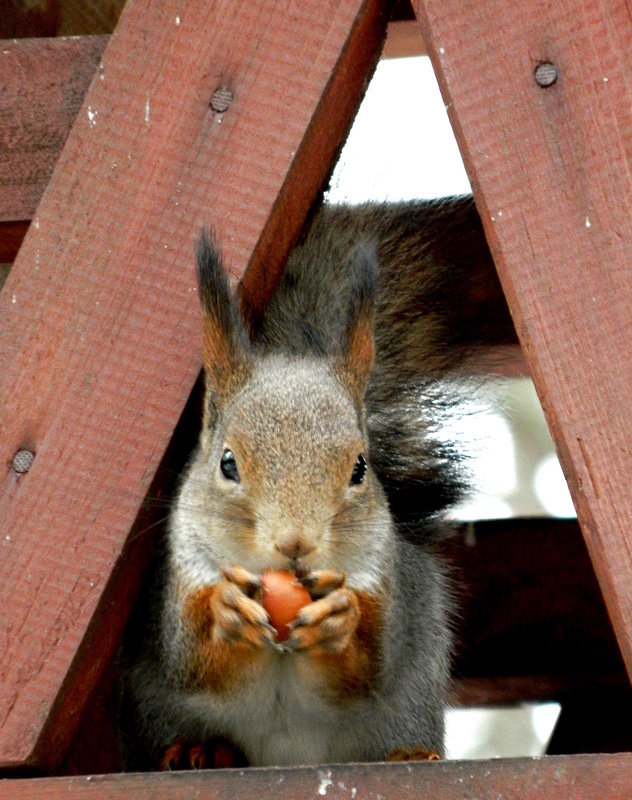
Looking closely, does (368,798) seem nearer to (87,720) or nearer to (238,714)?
(238,714)

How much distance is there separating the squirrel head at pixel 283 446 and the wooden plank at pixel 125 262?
73 millimetres

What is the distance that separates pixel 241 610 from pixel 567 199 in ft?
1.73

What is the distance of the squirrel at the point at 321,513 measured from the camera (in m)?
1.71

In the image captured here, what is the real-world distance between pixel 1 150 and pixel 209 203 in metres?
0.30

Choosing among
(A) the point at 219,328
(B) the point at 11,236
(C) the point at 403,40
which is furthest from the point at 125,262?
(C) the point at 403,40

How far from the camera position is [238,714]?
6.15 ft

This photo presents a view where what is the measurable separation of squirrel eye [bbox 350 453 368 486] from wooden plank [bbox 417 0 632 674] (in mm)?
298

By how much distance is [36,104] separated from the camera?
1.84 meters

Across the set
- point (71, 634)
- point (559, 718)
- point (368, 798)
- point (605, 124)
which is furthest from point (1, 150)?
point (559, 718)

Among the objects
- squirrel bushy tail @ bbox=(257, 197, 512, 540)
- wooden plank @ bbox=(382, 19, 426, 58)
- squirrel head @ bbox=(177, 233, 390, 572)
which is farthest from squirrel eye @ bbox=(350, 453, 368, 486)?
wooden plank @ bbox=(382, 19, 426, 58)

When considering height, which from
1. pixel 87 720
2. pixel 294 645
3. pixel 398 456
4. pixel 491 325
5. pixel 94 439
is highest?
pixel 491 325

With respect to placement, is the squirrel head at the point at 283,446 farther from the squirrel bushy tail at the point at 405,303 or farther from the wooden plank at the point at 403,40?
the wooden plank at the point at 403,40

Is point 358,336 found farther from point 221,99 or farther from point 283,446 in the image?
point 221,99

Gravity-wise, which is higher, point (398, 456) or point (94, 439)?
point (398, 456)
